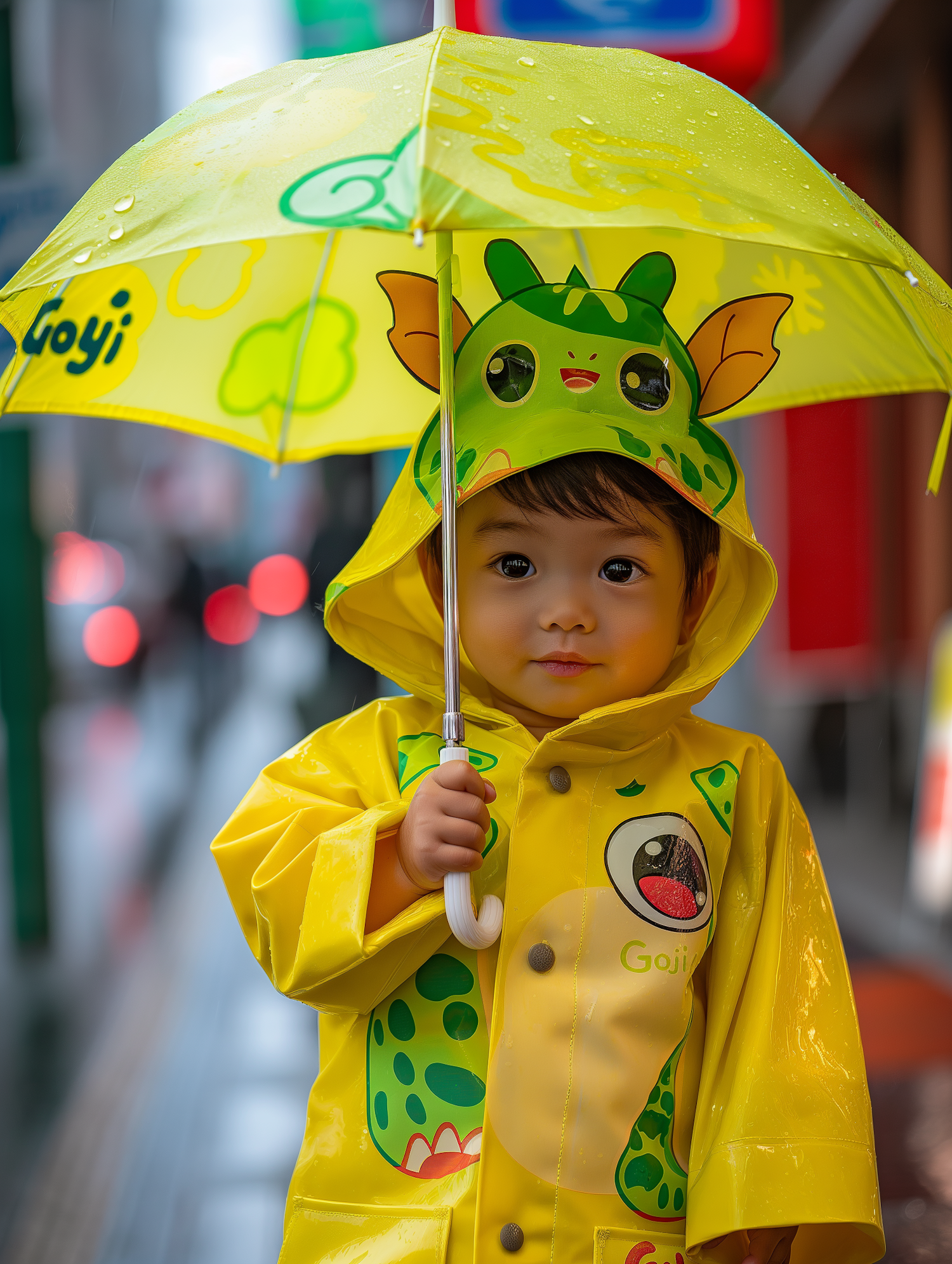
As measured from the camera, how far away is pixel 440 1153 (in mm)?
1573

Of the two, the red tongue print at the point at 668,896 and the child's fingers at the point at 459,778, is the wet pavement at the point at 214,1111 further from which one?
the child's fingers at the point at 459,778

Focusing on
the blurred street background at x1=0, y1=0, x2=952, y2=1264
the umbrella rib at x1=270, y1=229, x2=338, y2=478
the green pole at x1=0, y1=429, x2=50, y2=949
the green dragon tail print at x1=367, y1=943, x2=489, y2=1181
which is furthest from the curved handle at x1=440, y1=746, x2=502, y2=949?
the green pole at x1=0, y1=429, x2=50, y2=949

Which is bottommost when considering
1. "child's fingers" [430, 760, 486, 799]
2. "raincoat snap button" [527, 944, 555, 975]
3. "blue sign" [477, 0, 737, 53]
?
"raincoat snap button" [527, 944, 555, 975]

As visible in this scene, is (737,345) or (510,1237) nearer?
(510,1237)

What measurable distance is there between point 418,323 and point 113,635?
43.0 ft

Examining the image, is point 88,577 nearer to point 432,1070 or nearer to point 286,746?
point 286,746

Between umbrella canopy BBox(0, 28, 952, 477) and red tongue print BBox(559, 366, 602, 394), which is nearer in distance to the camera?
umbrella canopy BBox(0, 28, 952, 477)

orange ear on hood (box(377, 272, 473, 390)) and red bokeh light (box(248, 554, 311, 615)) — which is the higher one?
orange ear on hood (box(377, 272, 473, 390))

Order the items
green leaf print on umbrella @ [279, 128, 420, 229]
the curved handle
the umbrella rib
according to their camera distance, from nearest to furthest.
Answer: green leaf print on umbrella @ [279, 128, 420, 229] < the curved handle < the umbrella rib

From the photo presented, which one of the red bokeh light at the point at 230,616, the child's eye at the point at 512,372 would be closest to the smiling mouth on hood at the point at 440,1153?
the child's eye at the point at 512,372

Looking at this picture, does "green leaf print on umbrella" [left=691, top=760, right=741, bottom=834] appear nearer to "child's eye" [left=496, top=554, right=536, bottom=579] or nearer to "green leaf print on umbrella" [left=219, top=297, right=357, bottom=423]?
"child's eye" [left=496, top=554, right=536, bottom=579]

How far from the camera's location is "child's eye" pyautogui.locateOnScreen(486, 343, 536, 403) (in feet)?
5.38

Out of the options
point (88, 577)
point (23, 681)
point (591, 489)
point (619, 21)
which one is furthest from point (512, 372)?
point (88, 577)

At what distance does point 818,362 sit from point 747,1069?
110 centimetres
